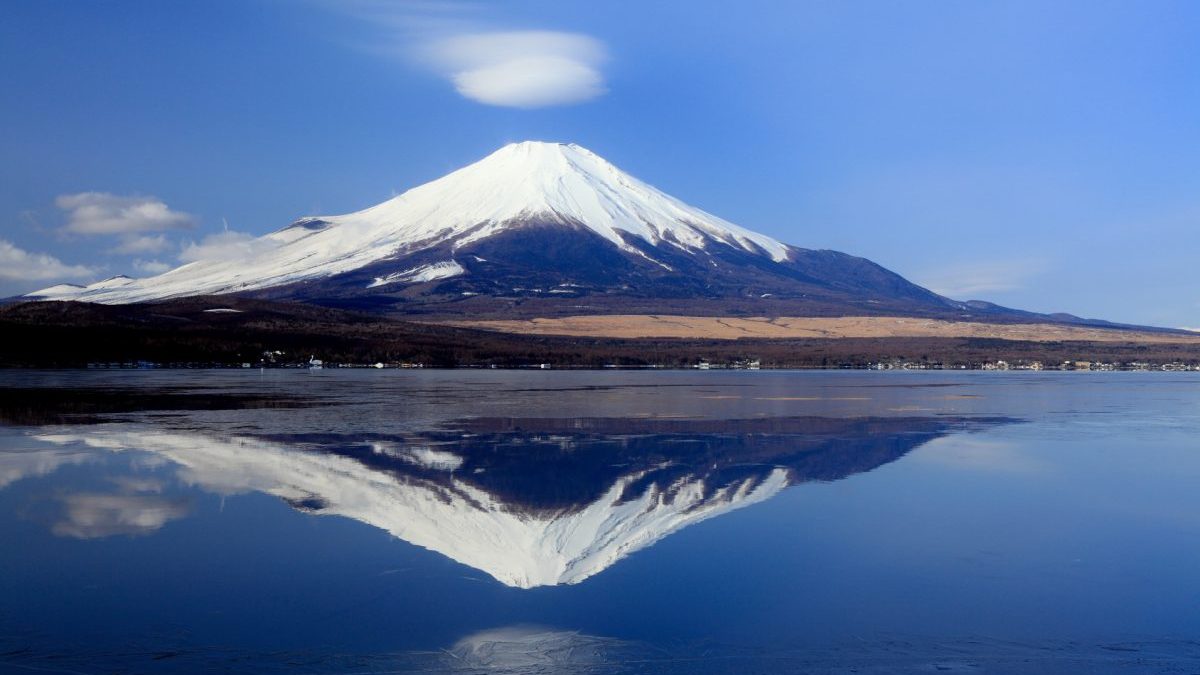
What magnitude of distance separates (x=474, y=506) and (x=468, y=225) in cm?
15005

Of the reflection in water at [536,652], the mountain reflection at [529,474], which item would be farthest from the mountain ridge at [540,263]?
the reflection in water at [536,652]

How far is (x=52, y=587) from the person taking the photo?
26.0ft

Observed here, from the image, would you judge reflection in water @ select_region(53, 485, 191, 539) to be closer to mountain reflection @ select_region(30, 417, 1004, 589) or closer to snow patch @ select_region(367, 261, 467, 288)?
mountain reflection @ select_region(30, 417, 1004, 589)

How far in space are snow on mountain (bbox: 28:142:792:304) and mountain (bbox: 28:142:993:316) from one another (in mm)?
342

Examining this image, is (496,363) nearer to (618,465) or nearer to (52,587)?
(618,465)

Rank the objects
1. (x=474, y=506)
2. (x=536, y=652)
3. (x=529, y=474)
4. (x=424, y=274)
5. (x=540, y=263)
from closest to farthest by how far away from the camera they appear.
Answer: (x=536, y=652)
(x=474, y=506)
(x=529, y=474)
(x=424, y=274)
(x=540, y=263)

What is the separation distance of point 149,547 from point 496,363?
182 feet

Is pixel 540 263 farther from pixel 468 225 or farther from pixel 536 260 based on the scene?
pixel 468 225

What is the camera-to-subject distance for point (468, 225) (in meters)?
159

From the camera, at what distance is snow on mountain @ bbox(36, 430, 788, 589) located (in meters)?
9.20

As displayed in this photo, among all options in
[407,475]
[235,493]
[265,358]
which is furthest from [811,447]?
[265,358]

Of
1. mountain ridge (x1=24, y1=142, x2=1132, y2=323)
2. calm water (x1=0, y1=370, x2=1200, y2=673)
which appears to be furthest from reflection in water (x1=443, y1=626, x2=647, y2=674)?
mountain ridge (x1=24, y1=142, x2=1132, y2=323)

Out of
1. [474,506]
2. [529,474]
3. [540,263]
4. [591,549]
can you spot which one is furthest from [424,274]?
[591,549]

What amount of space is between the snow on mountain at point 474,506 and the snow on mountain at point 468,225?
4518 inches
